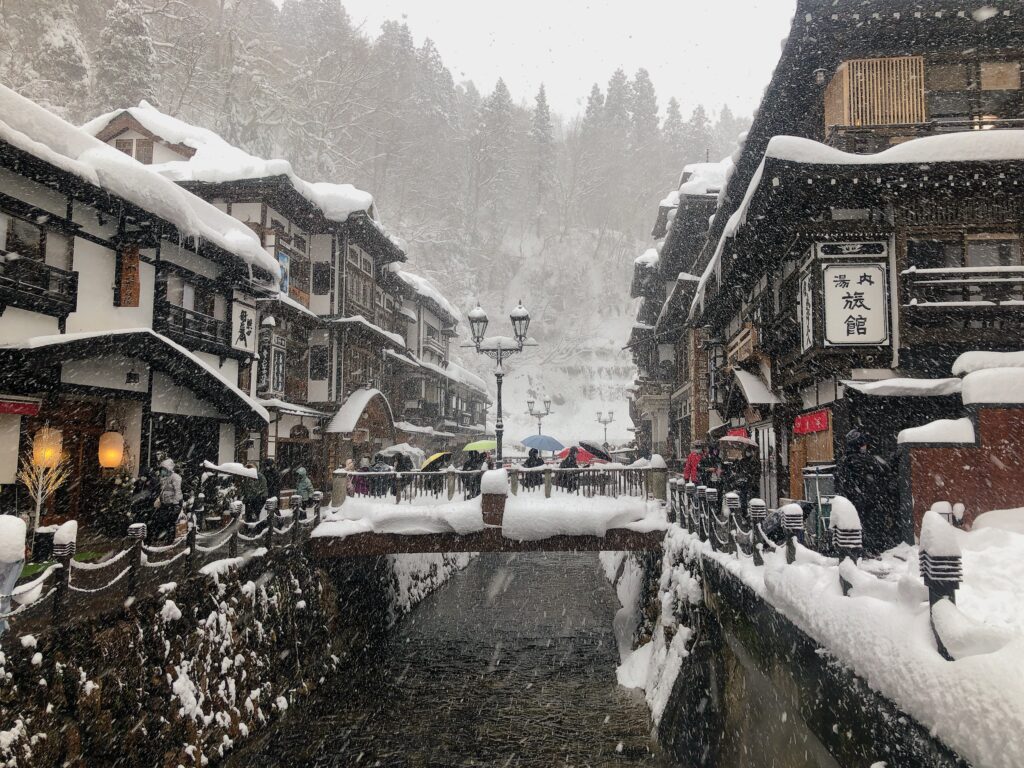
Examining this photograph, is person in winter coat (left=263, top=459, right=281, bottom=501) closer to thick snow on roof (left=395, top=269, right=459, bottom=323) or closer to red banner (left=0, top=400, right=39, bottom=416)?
red banner (left=0, top=400, right=39, bottom=416)

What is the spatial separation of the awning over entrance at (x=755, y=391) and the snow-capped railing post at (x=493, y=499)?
7.56 metres

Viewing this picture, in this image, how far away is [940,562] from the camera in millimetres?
4793

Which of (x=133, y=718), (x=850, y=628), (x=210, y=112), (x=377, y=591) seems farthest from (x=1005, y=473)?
(x=210, y=112)

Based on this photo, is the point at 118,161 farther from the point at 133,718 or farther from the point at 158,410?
the point at 133,718

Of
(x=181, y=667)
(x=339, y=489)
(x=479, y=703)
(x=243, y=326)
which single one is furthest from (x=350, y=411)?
(x=181, y=667)

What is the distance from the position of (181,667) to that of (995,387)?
13.9m

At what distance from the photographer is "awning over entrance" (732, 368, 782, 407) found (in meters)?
18.1

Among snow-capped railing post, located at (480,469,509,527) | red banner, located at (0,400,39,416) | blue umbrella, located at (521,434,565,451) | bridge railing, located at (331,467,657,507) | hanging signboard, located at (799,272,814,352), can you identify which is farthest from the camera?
blue umbrella, located at (521,434,565,451)

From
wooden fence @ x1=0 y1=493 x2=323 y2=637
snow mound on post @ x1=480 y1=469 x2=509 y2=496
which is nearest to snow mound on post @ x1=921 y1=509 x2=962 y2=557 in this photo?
wooden fence @ x1=0 y1=493 x2=323 y2=637

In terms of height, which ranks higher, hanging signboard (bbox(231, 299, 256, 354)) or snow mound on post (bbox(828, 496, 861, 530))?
hanging signboard (bbox(231, 299, 256, 354))

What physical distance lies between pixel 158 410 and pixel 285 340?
31.0ft

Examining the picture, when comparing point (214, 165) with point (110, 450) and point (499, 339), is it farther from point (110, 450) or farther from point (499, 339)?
point (499, 339)

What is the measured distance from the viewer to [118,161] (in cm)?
1561

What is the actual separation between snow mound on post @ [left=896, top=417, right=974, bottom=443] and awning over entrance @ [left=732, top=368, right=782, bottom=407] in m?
6.97
